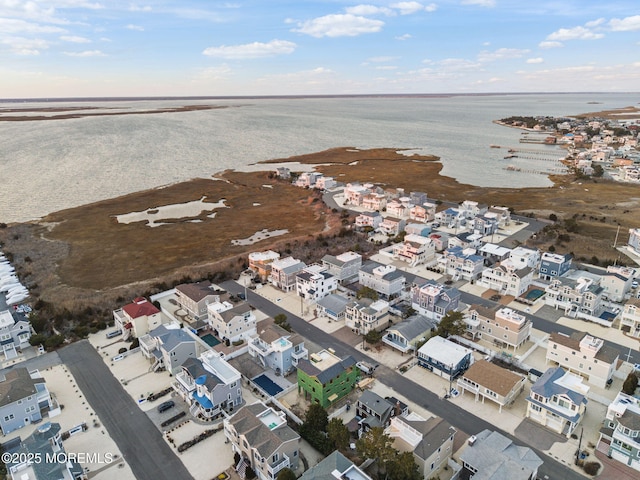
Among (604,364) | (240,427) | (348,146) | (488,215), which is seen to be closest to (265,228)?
(488,215)

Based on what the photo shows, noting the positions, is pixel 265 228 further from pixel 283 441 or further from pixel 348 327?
pixel 283 441

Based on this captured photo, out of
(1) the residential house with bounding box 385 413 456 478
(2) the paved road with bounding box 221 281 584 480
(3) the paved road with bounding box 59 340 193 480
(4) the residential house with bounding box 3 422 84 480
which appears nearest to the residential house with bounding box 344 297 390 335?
(2) the paved road with bounding box 221 281 584 480

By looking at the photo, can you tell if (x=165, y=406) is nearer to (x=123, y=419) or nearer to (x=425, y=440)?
(x=123, y=419)

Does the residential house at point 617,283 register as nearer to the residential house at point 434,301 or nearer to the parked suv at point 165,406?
the residential house at point 434,301

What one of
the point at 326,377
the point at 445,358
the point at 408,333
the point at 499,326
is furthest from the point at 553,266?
the point at 326,377

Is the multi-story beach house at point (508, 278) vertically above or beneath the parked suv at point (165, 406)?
above

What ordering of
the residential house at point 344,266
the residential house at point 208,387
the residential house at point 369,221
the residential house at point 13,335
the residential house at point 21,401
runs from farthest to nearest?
the residential house at point 369,221
the residential house at point 344,266
the residential house at point 13,335
the residential house at point 208,387
the residential house at point 21,401

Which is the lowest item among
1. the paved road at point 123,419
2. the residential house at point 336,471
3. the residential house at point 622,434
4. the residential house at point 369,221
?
the paved road at point 123,419

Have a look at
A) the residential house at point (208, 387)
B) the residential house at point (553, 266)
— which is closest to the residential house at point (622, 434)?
the residential house at point (553, 266)
